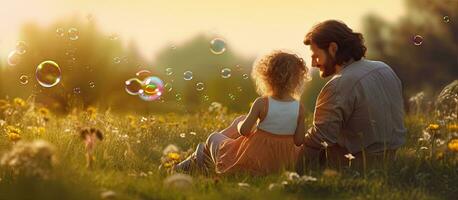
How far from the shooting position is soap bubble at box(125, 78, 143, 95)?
923 centimetres

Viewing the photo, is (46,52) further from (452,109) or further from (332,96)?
(332,96)

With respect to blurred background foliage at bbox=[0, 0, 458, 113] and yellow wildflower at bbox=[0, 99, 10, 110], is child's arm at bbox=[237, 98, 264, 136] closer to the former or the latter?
yellow wildflower at bbox=[0, 99, 10, 110]

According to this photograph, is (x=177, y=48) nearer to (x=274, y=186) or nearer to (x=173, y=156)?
(x=173, y=156)

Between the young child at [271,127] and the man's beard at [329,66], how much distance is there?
186 mm

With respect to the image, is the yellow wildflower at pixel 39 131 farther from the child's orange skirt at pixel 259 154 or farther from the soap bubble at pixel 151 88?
the soap bubble at pixel 151 88

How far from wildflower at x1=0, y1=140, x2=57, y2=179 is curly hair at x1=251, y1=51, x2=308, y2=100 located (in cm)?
213

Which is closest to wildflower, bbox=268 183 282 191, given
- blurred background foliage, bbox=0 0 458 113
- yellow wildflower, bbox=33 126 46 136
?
yellow wildflower, bbox=33 126 46 136

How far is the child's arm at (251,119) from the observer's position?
6027 mm

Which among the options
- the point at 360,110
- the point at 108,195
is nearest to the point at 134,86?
the point at 360,110

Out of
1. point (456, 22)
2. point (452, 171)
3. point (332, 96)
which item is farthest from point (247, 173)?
point (456, 22)

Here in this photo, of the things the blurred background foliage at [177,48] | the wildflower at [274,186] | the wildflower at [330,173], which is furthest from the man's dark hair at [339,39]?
the blurred background foliage at [177,48]

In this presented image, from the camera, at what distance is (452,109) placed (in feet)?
29.6

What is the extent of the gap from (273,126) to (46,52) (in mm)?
13978

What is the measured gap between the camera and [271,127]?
20.0 feet
